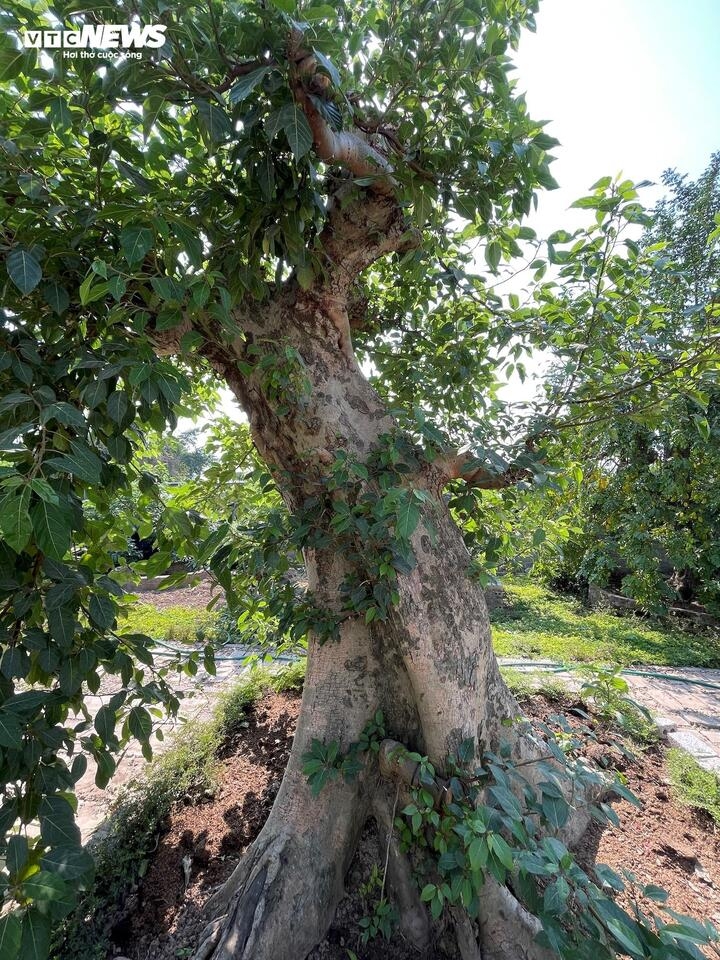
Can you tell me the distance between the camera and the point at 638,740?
107 inches

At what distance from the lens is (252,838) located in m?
1.95

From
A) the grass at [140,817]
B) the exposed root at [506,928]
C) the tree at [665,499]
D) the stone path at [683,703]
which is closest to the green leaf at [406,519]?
the exposed root at [506,928]

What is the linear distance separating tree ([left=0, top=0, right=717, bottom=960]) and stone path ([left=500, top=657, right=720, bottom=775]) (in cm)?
133

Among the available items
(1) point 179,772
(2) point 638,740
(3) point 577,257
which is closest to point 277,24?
(3) point 577,257

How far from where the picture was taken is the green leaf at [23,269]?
0.92 m

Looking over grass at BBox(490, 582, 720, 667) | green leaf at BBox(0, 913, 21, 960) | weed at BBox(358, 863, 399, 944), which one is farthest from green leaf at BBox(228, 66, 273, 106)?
grass at BBox(490, 582, 720, 667)

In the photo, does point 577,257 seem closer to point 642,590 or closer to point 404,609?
point 404,609

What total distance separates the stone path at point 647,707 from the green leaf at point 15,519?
55.7 inches

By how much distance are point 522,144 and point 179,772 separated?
2.95 metres

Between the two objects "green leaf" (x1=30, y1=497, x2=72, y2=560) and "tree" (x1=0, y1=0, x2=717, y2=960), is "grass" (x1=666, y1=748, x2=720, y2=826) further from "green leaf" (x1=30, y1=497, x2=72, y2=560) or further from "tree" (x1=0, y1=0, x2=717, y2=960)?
"green leaf" (x1=30, y1=497, x2=72, y2=560)

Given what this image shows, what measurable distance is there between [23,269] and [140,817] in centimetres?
219

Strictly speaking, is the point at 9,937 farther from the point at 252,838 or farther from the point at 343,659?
the point at 252,838

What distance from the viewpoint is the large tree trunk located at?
4.88 ft

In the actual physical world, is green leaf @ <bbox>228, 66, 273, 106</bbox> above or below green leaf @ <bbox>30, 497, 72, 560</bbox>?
above
